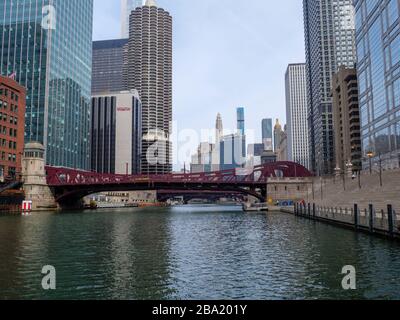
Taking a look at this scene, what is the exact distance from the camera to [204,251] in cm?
3186

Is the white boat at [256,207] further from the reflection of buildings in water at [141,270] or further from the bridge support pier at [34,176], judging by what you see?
the reflection of buildings in water at [141,270]

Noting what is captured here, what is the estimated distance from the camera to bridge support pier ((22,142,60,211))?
4803 inches

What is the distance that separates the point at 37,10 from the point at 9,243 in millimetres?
143772

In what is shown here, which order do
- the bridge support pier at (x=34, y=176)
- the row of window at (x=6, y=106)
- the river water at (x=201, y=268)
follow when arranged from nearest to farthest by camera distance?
the river water at (x=201, y=268), the row of window at (x=6, y=106), the bridge support pier at (x=34, y=176)

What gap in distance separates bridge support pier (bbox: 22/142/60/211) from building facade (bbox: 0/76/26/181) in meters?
1.91

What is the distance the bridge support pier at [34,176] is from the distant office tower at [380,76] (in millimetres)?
96230

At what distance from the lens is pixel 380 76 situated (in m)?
130

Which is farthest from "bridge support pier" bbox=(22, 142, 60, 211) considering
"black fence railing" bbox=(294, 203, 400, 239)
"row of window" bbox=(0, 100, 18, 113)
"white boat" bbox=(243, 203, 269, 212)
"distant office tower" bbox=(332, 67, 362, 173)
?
"distant office tower" bbox=(332, 67, 362, 173)

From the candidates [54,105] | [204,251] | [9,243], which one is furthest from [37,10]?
[204,251]

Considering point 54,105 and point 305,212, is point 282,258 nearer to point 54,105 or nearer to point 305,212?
point 305,212

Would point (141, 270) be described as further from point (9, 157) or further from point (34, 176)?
point (34, 176)

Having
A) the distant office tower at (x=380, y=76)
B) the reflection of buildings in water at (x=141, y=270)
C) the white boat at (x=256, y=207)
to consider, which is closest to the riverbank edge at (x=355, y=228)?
the reflection of buildings in water at (x=141, y=270)

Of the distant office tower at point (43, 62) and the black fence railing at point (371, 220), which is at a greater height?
the distant office tower at point (43, 62)

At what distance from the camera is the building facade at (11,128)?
112 meters
